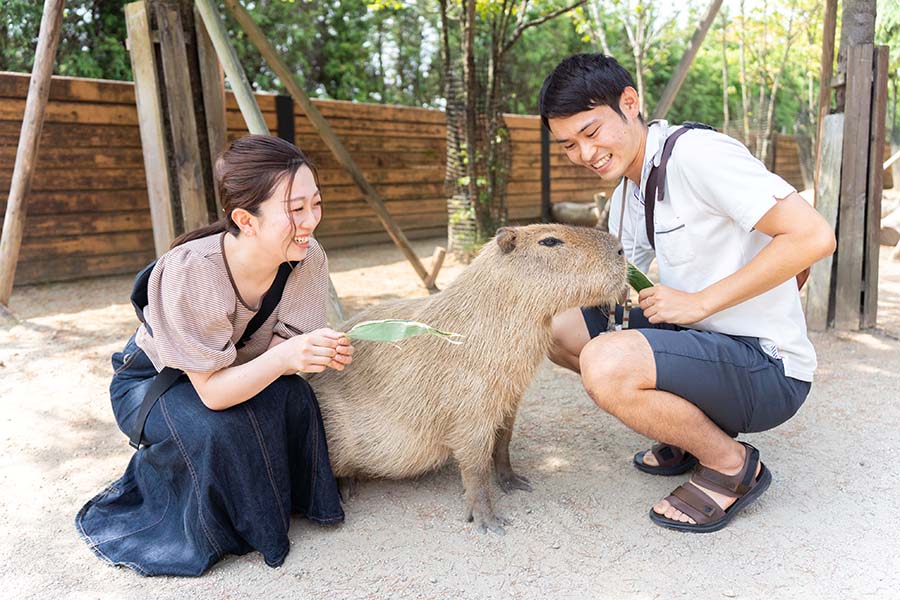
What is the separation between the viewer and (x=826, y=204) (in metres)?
4.19

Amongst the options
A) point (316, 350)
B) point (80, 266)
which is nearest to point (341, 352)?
point (316, 350)

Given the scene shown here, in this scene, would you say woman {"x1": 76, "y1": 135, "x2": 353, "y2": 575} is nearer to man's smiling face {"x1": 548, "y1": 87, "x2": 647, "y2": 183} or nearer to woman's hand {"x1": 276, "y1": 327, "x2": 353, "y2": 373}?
woman's hand {"x1": 276, "y1": 327, "x2": 353, "y2": 373}

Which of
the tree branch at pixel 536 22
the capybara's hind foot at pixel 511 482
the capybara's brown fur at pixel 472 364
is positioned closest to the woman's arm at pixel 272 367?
the capybara's brown fur at pixel 472 364

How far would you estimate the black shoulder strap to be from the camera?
7.14 ft

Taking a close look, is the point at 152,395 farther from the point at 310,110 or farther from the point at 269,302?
the point at 310,110

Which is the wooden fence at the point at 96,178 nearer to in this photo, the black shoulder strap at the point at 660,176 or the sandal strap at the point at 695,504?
the black shoulder strap at the point at 660,176

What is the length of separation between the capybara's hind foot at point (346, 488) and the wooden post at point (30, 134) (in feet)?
10.6

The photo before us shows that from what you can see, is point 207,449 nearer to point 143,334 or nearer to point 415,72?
point 143,334

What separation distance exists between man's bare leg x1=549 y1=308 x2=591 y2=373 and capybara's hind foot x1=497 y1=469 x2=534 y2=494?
49 cm

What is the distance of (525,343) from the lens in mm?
2189

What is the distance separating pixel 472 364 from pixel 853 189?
10.5ft

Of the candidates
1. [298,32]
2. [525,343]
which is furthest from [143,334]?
[298,32]

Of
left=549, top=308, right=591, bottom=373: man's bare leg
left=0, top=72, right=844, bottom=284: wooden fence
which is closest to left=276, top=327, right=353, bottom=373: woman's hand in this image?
left=549, top=308, right=591, bottom=373: man's bare leg

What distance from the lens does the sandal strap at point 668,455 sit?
2.57 m
